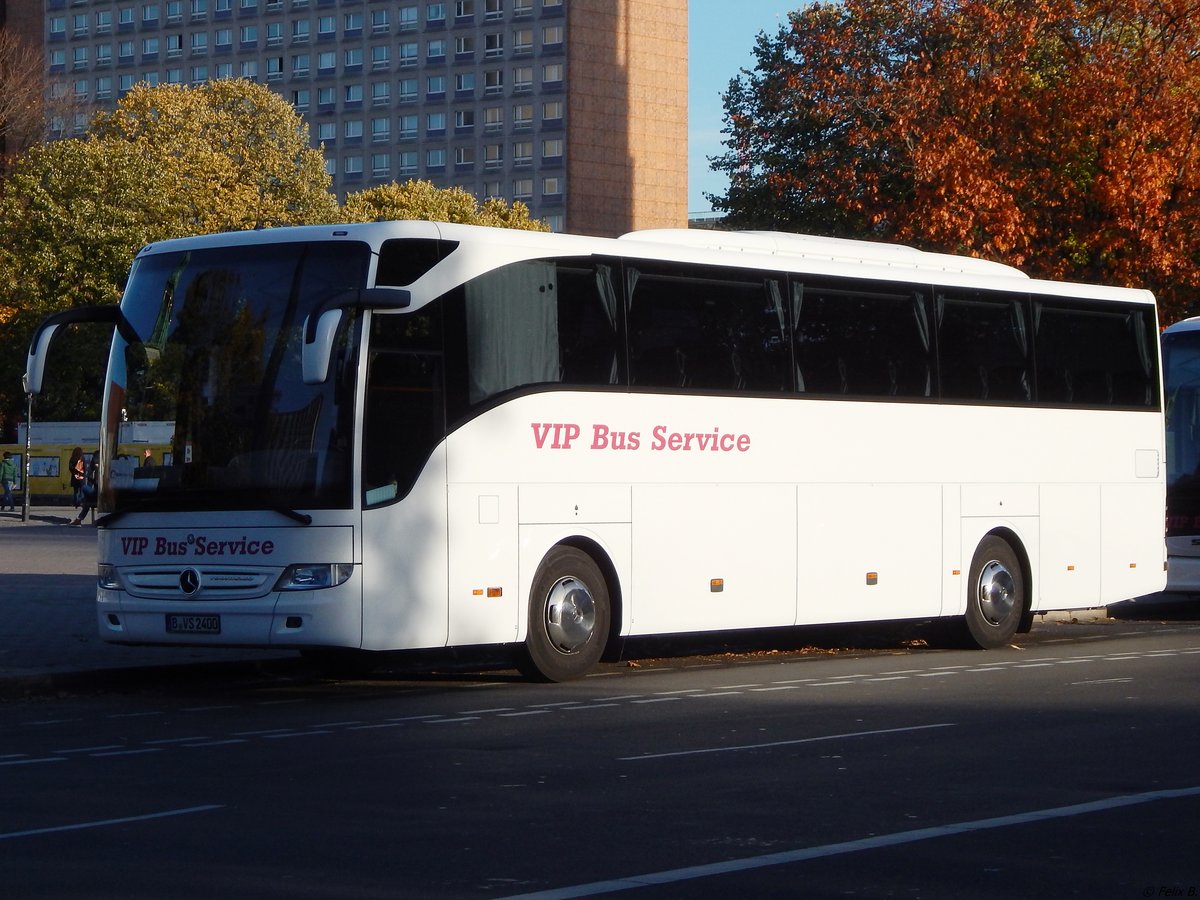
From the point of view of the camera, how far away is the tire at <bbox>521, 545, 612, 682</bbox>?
16.0 metres

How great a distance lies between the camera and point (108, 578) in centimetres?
1562

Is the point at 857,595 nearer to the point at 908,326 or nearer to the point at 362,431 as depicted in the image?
the point at 908,326

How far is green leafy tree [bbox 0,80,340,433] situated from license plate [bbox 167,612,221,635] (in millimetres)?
51092

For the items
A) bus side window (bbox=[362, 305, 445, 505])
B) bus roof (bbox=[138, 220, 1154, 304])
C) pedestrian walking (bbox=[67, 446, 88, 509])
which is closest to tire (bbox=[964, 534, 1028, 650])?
bus roof (bbox=[138, 220, 1154, 304])

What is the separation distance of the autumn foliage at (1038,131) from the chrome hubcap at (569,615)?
59.3 ft

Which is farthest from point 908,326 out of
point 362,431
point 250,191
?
point 250,191

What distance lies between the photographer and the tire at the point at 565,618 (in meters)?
16.0

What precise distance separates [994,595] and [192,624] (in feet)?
28.9

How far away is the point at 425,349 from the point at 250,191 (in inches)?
2392

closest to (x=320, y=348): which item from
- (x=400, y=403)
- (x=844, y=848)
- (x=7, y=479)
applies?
(x=400, y=403)

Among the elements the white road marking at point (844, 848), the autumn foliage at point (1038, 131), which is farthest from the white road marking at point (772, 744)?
the autumn foliage at point (1038, 131)

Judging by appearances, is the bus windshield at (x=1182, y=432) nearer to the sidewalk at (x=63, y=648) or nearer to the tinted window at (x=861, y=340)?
the tinted window at (x=861, y=340)

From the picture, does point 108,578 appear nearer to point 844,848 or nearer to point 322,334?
point 322,334

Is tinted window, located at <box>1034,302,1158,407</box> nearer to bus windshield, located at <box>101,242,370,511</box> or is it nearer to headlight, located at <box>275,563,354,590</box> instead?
bus windshield, located at <box>101,242,370,511</box>
